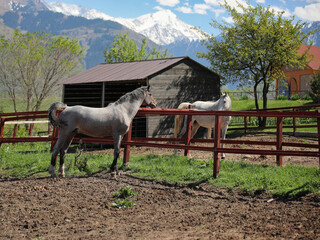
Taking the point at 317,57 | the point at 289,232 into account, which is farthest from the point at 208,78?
the point at 317,57

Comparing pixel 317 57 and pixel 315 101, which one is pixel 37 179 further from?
pixel 317 57

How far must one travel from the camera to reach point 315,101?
26.2m

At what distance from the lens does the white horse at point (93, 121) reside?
653 centimetres

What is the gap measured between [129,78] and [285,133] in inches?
326

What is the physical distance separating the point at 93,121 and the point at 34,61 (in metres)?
26.3

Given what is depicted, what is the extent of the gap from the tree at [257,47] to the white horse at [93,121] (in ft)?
48.7

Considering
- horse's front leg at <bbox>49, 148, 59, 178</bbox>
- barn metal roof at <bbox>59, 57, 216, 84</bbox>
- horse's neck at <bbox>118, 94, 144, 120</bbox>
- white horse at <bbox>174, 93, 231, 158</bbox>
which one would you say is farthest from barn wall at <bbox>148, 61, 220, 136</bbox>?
horse's front leg at <bbox>49, 148, 59, 178</bbox>

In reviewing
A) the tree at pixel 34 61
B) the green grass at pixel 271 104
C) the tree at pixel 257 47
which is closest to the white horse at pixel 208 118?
the tree at pixel 257 47

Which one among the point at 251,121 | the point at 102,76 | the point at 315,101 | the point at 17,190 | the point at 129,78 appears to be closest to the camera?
the point at 17,190

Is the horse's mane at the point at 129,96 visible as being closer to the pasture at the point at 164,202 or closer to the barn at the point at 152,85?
the pasture at the point at 164,202

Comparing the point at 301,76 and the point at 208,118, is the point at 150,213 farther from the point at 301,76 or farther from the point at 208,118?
the point at 301,76

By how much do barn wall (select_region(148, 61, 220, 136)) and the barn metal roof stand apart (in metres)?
0.38

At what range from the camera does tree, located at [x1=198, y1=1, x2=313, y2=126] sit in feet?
65.5

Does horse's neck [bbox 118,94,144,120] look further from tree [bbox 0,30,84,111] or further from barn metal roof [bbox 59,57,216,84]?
tree [bbox 0,30,84,111]
